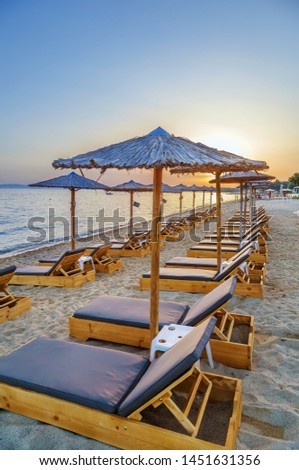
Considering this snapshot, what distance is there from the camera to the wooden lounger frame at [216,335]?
293cm

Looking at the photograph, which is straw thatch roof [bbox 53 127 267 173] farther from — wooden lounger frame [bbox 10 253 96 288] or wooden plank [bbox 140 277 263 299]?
wooden lounger frame [bbox 10 253 96 288]

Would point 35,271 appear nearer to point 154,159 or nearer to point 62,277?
→ point 62,277

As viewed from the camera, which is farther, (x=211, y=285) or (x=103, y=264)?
(x=103, y=264)

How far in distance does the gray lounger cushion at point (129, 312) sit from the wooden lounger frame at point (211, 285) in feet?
4.95

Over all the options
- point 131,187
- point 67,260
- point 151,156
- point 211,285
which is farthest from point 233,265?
point 131,187

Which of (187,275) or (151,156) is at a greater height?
(151,156)

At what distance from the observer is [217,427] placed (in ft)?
6.72

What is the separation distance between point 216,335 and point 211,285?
189 centimetres

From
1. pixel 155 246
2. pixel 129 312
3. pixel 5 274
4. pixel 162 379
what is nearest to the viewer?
pixel 162 379

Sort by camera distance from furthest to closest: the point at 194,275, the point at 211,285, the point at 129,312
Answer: the point at 194,275 < the point at 211,285 < the point at 129,312

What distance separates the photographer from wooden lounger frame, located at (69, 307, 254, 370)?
2.93 metres

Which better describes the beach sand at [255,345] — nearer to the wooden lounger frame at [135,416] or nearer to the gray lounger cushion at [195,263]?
the wooden lounger frame at [135,416]

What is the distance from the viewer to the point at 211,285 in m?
5.16
